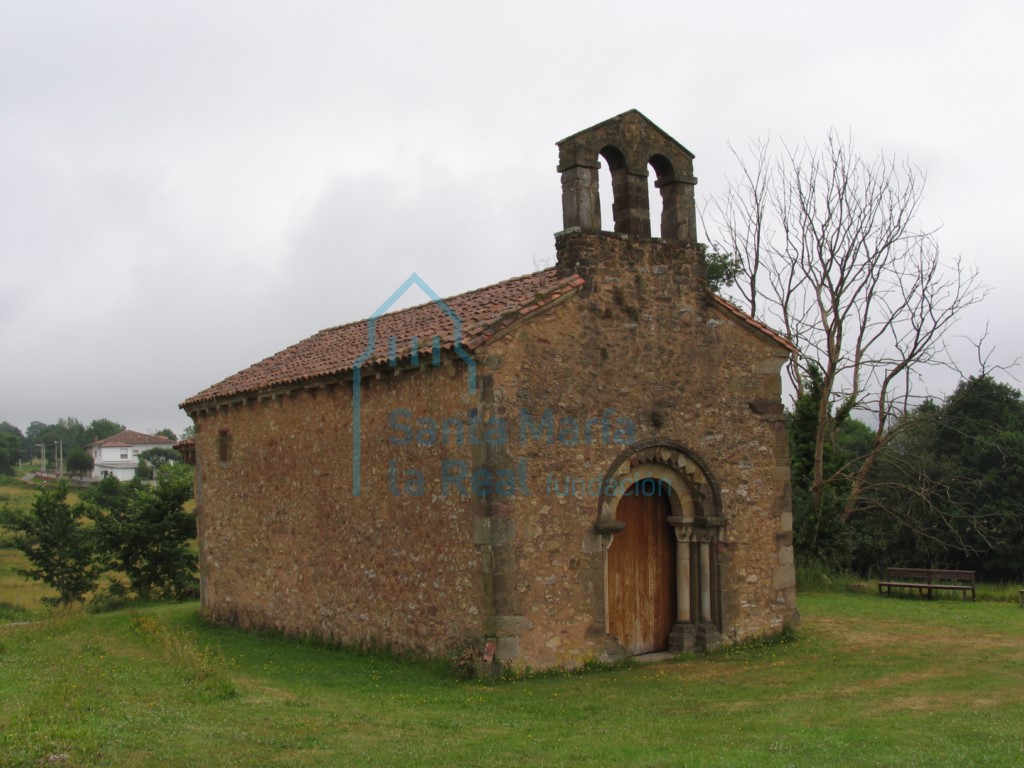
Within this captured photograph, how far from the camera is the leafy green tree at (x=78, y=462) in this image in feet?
305

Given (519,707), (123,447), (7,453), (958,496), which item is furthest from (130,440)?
(519,707)

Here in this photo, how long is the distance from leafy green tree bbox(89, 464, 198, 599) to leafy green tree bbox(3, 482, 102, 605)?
0.84 metres

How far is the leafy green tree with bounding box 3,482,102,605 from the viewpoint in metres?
26.9

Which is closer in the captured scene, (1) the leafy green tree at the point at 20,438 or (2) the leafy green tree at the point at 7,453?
(2) the leafy green tree at the point at 7,453

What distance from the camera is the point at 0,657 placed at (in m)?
13.4

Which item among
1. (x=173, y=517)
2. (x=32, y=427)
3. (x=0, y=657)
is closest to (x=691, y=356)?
(x=0, y=657)

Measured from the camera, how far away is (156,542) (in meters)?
26.4

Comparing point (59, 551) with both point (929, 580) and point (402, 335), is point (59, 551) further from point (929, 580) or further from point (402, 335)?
point (929, 580)

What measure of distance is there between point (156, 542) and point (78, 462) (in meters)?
74.1

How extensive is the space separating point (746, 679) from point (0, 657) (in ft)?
33.0

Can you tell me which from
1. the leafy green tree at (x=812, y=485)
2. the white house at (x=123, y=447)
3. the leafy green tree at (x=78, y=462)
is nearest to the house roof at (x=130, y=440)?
the white house at (x=123, y=447)

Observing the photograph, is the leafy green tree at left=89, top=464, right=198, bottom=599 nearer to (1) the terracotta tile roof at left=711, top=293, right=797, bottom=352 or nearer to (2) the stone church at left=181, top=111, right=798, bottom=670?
(2) the stone church at left=181, top=111, right=798, bottom=670

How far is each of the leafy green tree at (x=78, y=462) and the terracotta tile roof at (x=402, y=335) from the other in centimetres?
8174

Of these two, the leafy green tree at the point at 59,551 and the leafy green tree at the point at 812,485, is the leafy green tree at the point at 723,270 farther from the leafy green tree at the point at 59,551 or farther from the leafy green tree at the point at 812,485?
the leafy green tree at the point at 59,551
